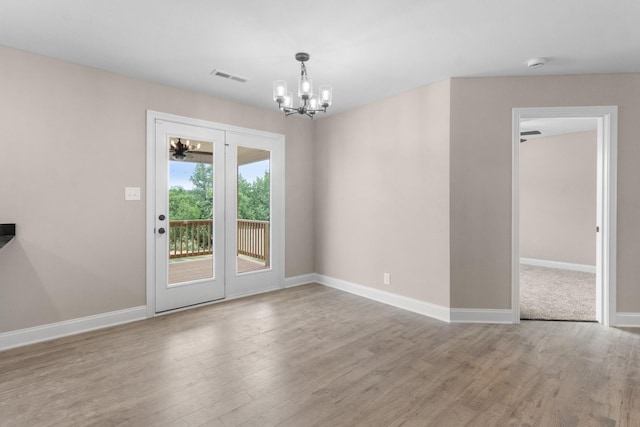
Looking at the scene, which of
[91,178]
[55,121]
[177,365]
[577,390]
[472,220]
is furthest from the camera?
[472,220]

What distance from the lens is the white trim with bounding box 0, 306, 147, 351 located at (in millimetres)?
2848

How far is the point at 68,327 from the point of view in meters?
3.11

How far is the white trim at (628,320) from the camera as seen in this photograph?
3.29 metres

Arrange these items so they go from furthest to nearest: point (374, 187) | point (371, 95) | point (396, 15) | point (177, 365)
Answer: point (374, 187) → point (371, 95) → point (177, 365) → point (396, 15)

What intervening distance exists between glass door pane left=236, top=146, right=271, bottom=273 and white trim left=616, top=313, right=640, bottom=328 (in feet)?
13.4

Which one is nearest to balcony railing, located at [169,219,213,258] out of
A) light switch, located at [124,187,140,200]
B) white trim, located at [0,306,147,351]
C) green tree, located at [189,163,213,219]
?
green tree, located at [189,163,213,219]

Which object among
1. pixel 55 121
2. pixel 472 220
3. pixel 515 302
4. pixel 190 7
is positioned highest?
pixel 190 7

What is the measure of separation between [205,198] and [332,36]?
2443mm

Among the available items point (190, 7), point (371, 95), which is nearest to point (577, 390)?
point (371, 95)

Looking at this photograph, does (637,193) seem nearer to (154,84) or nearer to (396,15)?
(396,15)

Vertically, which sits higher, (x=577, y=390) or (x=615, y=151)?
(x=615, y=151)

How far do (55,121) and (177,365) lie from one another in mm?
2530

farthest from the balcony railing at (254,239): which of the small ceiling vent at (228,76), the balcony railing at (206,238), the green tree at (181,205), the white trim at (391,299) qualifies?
the small ceiling vent at (228,76)

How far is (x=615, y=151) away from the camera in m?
3.30
